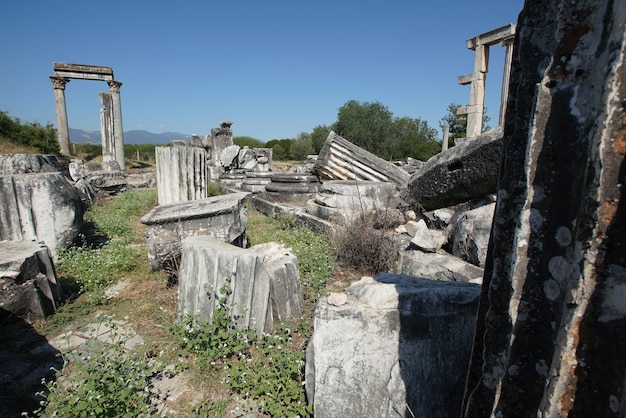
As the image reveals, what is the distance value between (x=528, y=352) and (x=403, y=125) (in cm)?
3708

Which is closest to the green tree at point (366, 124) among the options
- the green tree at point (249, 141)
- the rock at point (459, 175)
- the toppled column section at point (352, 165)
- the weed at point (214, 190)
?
the green tree at point (249, 141)

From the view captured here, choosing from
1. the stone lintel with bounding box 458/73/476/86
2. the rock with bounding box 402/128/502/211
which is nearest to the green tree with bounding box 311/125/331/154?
the stone lintel with bounding box 458/73/476/86

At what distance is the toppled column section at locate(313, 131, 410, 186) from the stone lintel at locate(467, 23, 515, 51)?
822 cm

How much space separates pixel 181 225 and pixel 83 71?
20567 millimetres

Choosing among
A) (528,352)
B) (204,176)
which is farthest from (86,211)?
(528,352)

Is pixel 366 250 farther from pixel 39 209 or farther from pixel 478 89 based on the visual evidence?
pixel 478 89

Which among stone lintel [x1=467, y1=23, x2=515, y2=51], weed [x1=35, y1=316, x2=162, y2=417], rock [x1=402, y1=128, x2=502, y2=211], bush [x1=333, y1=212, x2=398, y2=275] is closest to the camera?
weed [x1=35, y1=316, x2=162, y2=417]

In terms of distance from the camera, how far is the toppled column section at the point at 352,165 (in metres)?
6.88

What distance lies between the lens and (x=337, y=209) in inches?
232

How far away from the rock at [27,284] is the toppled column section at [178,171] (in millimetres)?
3537

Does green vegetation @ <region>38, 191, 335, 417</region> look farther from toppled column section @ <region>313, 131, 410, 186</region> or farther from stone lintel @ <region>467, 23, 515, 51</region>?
stone lintel @ <region>467, 23, 515, 51</region>

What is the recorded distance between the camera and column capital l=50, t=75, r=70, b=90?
1919 cm

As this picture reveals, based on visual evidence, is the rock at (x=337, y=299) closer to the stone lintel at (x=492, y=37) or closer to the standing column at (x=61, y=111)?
the stone lintel at (x=492, y=37)

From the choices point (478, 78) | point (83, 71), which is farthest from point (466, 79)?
point (83, 71)
